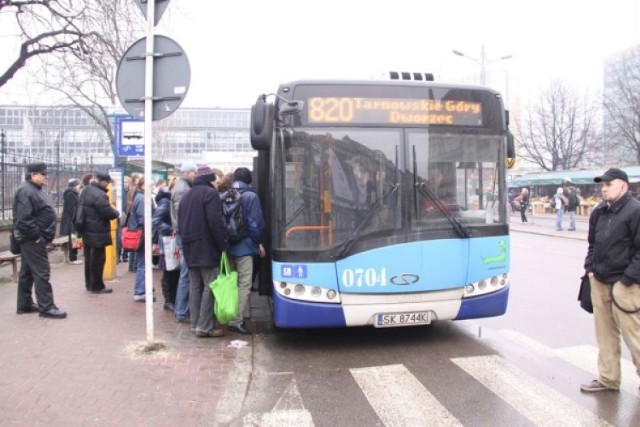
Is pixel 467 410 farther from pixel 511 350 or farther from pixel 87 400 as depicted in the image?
pixel 87 400

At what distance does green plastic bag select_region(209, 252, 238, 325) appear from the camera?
20.0 ft

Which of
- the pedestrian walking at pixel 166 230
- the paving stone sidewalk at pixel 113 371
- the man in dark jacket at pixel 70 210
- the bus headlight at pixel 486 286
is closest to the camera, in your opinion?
the paving stone sidewalk at pixel 113 371

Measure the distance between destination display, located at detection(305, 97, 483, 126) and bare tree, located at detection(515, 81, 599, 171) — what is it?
51493 mm

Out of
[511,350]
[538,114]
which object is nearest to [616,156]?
[538,114]

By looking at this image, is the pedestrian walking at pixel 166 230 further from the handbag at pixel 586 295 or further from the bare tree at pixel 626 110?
the bare tree at pixel 626 110

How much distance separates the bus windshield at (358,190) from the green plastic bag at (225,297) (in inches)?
33.4

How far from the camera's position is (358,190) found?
576 centimetres

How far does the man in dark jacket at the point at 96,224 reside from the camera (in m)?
8.41

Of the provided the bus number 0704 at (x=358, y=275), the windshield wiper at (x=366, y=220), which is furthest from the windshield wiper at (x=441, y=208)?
the bus number 0704 at (x=358, y=275)

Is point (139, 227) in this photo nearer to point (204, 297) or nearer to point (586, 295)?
point (204, 297)

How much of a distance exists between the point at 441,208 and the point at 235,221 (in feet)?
7.56

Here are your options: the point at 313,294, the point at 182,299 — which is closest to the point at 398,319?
the point at 313,294

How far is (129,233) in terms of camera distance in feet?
27.9

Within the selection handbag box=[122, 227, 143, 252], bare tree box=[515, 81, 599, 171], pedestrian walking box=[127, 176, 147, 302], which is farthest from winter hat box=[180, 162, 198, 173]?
bare tree box=[515, 81, 599, 171]
